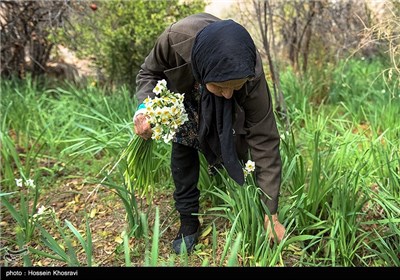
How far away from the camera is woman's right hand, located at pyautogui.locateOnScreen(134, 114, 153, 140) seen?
163 cm

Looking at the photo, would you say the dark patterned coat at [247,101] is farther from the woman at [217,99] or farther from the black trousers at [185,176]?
the black trousers at [185,176]

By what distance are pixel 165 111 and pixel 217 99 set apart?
218 millimetres

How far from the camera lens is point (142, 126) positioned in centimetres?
164

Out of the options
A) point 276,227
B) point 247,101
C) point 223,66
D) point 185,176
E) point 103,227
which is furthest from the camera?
point 103,227

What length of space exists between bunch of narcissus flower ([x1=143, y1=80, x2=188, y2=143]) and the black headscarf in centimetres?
10

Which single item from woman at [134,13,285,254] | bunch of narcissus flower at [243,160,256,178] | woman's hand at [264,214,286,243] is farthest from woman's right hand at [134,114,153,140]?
woman's hand at [264,214,286,243]

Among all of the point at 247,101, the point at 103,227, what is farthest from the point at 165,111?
the point at 103,227

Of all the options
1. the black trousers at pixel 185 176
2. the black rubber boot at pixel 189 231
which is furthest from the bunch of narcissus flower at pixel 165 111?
the black rubber boot at pixel 189 231

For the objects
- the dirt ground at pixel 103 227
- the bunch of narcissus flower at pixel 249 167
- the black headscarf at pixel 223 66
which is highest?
the black headscarf at pixel 223 66

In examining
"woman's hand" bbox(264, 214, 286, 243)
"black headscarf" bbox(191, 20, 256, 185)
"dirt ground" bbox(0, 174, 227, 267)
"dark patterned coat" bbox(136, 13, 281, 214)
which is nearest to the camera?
"black headscarf" bbox(191, 20, 256, 185)

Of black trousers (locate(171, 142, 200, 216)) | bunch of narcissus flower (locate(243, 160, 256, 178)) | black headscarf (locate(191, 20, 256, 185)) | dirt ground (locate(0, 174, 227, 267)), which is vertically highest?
black headscarf (locate(191, 20, 256, 185))

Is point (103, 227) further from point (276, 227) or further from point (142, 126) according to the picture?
point (276, 227)

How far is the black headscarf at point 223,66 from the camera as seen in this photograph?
1239mm

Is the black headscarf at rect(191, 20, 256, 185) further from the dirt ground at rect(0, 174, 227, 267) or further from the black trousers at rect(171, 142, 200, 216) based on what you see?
the dirt ground at rect(0, 174, 227, 267)
